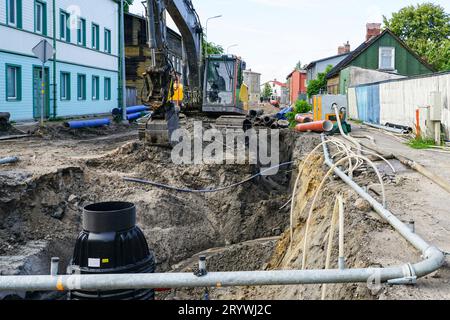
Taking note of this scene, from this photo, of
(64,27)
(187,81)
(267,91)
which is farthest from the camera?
(267,91)

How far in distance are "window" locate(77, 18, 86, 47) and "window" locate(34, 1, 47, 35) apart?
426 centimetres

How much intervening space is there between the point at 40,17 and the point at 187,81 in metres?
11.8

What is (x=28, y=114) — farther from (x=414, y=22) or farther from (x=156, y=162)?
(x=414, y=22)

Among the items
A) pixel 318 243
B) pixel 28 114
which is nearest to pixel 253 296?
pixel 318 243

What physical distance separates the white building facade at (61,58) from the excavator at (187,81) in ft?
18.5

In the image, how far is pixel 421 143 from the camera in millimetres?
13773

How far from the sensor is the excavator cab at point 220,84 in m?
15.9

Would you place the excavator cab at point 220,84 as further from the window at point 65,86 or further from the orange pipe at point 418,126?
the window at point 65,86

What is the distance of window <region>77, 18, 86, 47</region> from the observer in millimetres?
28747

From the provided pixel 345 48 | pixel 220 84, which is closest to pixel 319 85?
pixel 345 48

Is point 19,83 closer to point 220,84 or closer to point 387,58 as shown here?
point 220,84

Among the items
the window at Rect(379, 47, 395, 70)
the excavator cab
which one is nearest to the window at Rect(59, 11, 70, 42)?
the excavator cab

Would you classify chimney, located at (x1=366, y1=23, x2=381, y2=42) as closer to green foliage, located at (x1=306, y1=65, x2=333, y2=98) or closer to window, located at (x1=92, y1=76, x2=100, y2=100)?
green foliage, located at (x1=306, y1=65, x2=333, y2=98)

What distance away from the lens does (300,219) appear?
8.23 m
